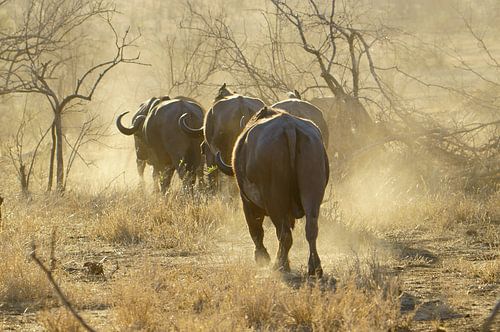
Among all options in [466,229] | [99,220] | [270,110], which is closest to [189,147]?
[99,220]

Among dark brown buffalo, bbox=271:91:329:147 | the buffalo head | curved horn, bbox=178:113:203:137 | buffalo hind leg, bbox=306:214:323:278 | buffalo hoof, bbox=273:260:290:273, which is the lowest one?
buffalo hoof, bbox=273:260:290:273

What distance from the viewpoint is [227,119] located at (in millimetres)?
11836

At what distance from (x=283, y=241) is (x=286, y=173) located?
0.60 m

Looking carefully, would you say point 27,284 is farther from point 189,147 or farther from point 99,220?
point 189,147

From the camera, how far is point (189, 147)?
48.4ft

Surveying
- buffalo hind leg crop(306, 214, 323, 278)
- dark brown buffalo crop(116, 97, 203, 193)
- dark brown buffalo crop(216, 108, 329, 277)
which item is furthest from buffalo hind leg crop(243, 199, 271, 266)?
dark brown buffalo crop(116, 97, 203, 193)

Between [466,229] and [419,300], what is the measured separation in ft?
12.5

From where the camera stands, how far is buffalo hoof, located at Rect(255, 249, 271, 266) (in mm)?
8969

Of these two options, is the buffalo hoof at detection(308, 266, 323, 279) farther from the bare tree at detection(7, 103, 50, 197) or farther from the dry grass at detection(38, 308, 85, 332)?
the bare tree at detection(7, 103, 50, 197)

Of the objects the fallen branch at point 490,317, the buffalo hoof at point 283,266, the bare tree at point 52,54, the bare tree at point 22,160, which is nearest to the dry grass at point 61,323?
the buffalo hoof at point 283,266

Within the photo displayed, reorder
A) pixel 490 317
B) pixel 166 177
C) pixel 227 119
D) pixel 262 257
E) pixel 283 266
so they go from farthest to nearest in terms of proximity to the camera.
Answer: pixel 166 177 < pixel 227 119 < pixel 262 257 < pixel 283 266 < pixel 490 317

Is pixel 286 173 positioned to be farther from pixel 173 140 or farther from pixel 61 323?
pixel 173 140

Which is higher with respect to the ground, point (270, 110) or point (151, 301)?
point (270, 110)

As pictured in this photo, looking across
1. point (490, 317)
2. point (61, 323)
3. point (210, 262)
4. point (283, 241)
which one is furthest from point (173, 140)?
point (490, 317)
